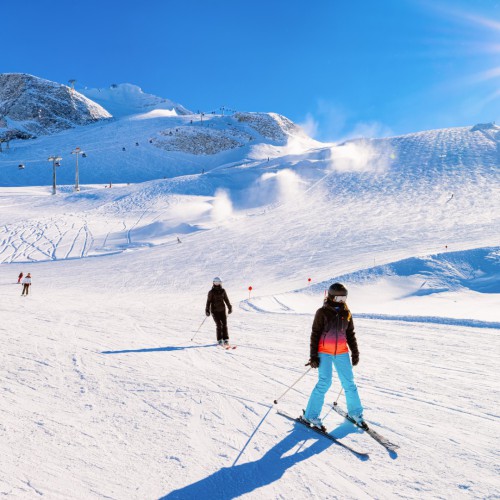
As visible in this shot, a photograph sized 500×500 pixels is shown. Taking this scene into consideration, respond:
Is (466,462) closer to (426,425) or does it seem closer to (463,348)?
(426,425)

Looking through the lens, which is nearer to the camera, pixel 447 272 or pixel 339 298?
pixel 339 298

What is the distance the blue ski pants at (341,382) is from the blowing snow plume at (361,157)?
1791 inches

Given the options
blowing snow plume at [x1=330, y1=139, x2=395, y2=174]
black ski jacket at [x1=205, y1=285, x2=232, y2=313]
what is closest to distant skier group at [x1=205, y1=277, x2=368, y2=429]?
black ski jacket at [x1=205, y1=285, x2=232, y2=313]

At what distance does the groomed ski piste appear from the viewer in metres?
4.14

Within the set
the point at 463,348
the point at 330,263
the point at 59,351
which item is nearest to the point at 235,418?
the point at 59,351

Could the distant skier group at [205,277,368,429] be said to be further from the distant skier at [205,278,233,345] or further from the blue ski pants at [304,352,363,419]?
the distant skier at [205,278,233,345]

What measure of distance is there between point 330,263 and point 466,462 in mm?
19157

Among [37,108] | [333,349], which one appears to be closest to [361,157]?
[333,349]

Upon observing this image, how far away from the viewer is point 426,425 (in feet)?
17.0

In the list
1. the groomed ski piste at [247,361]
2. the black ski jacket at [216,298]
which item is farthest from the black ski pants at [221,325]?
the groomed ski piste at [247,361]

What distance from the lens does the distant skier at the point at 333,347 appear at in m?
4.90

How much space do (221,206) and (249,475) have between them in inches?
1523

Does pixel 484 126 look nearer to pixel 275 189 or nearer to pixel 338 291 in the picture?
pixel 275 189

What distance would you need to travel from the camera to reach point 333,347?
4.94 m
